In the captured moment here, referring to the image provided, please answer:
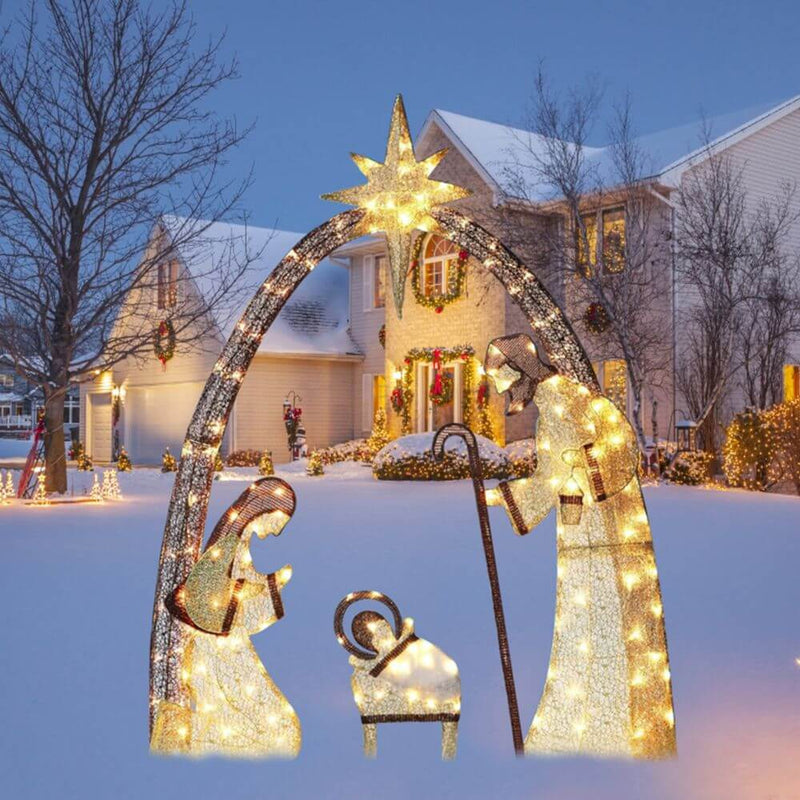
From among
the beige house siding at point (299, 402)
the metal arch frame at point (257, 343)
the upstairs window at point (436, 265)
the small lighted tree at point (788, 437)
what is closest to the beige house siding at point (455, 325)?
the upstairs window at point (436, 265)

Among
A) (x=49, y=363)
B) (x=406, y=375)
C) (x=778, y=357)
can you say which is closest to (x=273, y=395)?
(x=406, y=375)

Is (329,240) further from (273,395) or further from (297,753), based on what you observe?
(273,395)

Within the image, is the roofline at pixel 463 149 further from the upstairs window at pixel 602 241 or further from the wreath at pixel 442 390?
the wreath at pixel 442 390

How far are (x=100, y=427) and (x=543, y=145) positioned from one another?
1797 centimetres

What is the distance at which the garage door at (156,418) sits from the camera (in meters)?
27.9

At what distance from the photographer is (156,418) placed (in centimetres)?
2919

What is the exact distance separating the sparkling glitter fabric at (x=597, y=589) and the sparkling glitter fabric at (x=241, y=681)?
35.0 inches

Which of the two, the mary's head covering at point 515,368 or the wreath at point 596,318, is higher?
the wreath at point 596,318

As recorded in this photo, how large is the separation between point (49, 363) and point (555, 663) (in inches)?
533

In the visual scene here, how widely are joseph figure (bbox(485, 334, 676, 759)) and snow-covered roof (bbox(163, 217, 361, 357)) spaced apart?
20.8 meters

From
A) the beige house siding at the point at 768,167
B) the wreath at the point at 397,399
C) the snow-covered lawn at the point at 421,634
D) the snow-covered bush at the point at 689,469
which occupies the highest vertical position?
the beige house siding at the point at 768,167

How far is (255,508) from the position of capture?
3.57m

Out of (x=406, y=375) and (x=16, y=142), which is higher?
(x=16, y=142)

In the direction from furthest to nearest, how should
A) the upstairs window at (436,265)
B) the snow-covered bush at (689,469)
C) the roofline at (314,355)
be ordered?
the roofline at (314,355)
the upstairs window at (436,265)
the snow-covered bush at (689,469)
